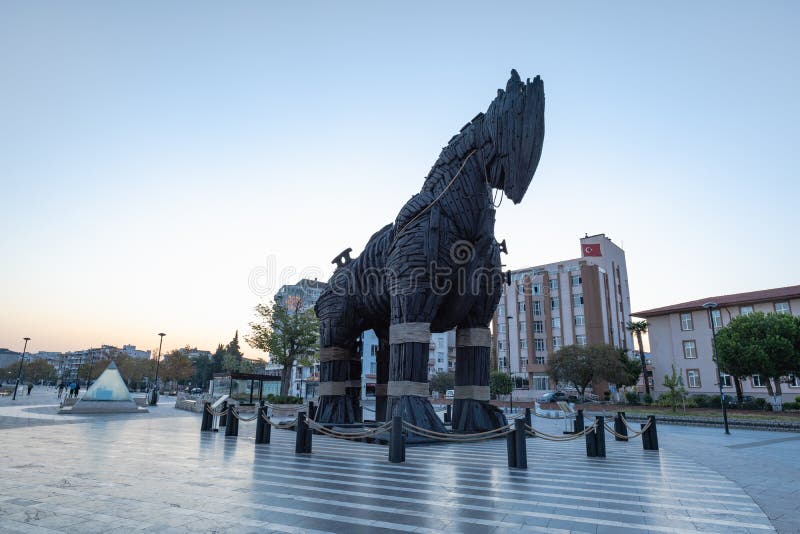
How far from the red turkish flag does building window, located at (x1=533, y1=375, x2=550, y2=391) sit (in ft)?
53.3

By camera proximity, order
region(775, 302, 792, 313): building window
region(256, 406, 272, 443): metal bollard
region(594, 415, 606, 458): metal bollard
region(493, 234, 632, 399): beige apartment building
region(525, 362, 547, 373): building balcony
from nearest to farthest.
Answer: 1. region(594, 415, 606, 458): metal bollard
2. region(256, 406, 272, 443): metal bollard
3. region(775, 302, 792, 313): building window
4. region(493, 234, 632, 399): beige apartment building
5. region(525, 362, 547, 373): building balcony

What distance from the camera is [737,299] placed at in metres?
43.6

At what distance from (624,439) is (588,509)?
26.2 feet

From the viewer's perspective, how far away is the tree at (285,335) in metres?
33.0

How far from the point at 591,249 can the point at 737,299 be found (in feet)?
58.7

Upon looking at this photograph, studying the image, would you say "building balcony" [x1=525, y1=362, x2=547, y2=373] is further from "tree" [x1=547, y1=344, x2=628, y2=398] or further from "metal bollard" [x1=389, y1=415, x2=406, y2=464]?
"metal bollard" [x1=389, y1=415, x2=406, y2=464]

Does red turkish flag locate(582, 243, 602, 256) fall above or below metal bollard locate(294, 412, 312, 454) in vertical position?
above

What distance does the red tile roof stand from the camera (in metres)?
40.5

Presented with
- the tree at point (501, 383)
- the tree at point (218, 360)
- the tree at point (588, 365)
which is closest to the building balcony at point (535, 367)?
the tree at point (501, 383)

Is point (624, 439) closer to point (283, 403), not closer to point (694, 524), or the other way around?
point (694, 524)

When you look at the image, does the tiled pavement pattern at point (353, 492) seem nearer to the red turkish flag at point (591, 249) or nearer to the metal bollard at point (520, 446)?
the metal bollard at point (520, 446)

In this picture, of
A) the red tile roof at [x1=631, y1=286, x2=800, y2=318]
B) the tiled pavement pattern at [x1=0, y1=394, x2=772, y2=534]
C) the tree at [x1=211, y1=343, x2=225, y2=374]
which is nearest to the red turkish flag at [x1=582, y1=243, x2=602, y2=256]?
the red tile roof at [x1=631, y1=286, x2=800, y2=318]

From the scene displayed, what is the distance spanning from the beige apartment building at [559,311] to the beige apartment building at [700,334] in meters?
7.16

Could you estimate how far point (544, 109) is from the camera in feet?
33.5
